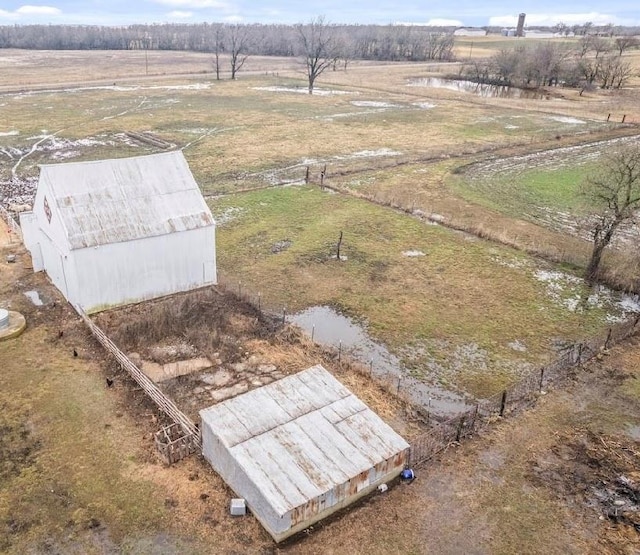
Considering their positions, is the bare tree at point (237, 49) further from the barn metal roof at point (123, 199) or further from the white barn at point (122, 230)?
the white barn at point (122, 230)

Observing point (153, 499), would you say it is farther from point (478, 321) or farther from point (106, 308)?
point (478, 321)

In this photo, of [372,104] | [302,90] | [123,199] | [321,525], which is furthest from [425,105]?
[321,525]

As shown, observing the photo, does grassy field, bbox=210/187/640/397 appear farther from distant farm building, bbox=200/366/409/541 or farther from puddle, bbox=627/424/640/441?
distant farm building, bbox=200/366/409/541

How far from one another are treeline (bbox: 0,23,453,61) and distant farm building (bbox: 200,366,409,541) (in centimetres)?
11585

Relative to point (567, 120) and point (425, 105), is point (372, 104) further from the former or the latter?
point (567, 120)

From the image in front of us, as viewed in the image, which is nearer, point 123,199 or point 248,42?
point 123,199

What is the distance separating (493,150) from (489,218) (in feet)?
61.9

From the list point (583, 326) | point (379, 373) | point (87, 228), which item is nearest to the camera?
point (379, 373)

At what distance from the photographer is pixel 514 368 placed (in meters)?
19.1

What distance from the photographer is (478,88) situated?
93.9m

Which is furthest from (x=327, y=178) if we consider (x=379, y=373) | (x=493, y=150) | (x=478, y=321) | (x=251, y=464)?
(x=251, y=464)

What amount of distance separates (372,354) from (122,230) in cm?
1052

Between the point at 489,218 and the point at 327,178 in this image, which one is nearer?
the point at 489,218

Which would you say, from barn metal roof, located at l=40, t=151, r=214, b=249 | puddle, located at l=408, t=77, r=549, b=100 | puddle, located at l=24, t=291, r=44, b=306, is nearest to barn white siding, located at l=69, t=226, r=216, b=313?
barn metal roof, located at l=40, t=151, r=214, b=249
